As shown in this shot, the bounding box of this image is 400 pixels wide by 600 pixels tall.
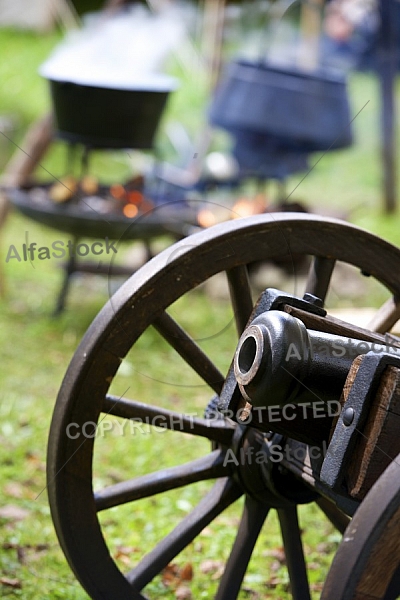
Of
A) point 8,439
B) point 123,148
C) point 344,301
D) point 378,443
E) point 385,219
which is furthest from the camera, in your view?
point 385,219

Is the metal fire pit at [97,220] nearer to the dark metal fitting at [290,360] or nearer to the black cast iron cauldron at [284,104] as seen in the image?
the black cast iron cauldron at [284,104]

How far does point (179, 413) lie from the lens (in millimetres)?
2246

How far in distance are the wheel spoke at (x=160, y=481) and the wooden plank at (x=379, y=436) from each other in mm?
612

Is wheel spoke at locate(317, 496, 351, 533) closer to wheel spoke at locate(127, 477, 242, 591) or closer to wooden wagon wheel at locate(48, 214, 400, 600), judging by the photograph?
wooden wagon wheel at locate(48, 214, 400, 600)

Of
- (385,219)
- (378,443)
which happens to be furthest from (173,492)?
(385,219)

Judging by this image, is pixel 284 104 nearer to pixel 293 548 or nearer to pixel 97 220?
pixel 97 220

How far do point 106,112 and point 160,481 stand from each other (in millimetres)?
3200

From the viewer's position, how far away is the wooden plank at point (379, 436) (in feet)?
5.56

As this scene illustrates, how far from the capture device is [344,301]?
5.80 metres

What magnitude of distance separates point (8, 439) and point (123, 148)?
2.13 metres

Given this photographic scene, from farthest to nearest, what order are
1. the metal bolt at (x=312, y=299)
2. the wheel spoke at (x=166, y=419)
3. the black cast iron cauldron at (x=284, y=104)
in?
the black cast iron cauldron at (x=284, y=104), the wheel spoke at (x=166, y=419), the metal bolt at (x=312, y=299)

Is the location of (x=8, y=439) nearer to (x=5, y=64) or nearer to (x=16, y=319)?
(x=16, y=319)

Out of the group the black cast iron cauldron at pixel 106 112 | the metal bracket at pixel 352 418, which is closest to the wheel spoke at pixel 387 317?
the metal bracket at pixel 352 418

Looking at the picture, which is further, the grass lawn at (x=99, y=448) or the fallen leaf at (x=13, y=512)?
the fallen leaf at (x=13, y=512)
